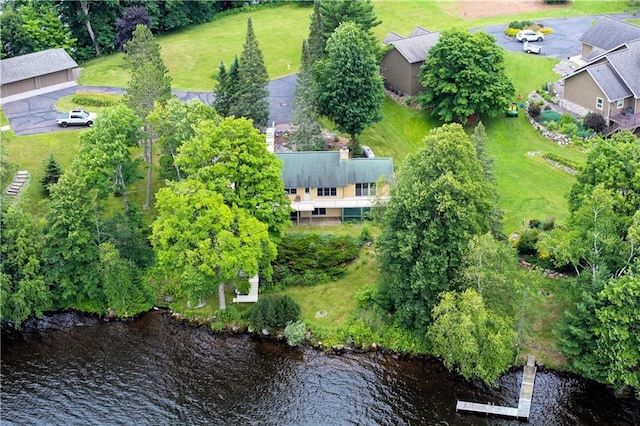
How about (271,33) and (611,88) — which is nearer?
(611,88)

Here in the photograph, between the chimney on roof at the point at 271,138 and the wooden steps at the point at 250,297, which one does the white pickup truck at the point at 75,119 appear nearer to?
the chimney on roof at the point at 271,138

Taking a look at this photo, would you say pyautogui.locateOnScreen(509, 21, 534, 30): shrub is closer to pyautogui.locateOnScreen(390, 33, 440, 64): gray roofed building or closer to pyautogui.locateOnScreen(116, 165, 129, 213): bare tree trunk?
pyautogui.locateOnScreen(390, 33, 440, 64): gray roofed building

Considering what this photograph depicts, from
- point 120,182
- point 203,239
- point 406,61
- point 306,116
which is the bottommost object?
point 203,239

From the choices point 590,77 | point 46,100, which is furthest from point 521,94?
point 46,100

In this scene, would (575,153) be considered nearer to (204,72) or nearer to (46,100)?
(204,72)

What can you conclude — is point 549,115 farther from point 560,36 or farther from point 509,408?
point 509,408

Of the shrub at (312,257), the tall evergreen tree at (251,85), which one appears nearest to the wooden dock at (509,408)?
the shrub at (312,257)

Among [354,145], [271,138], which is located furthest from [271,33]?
[354,145]
